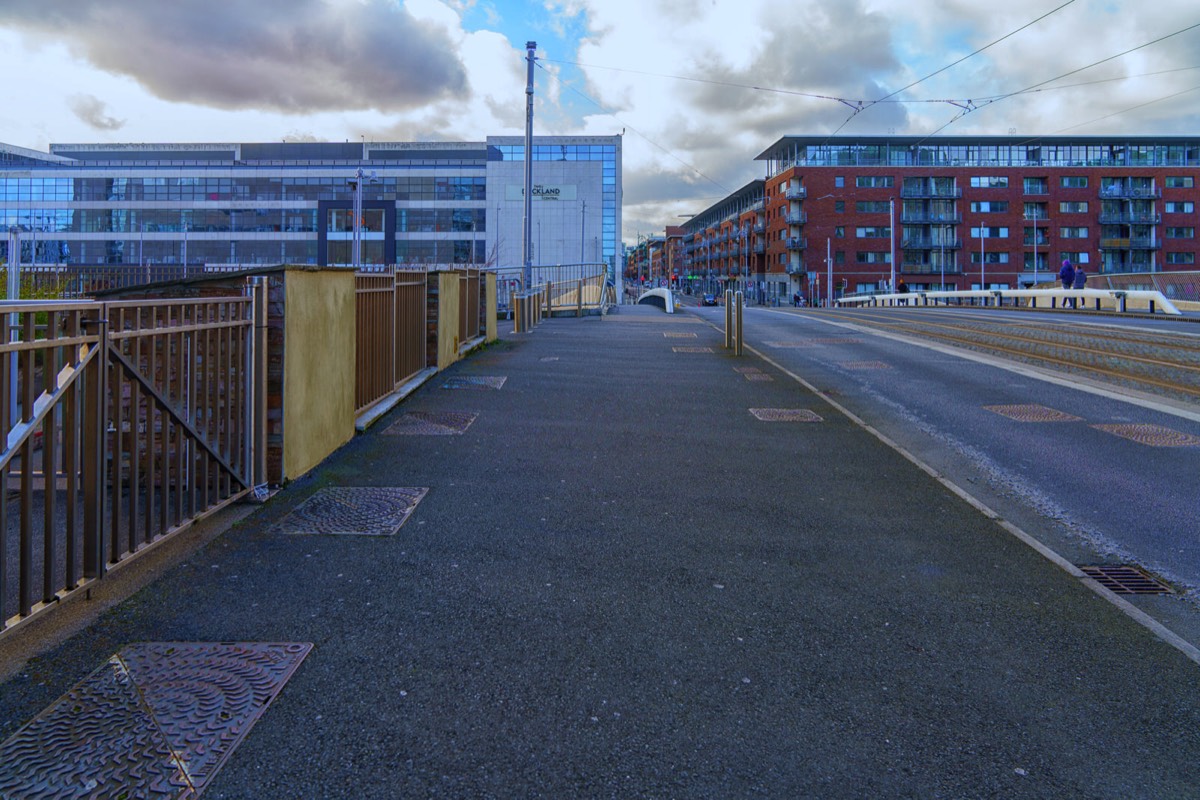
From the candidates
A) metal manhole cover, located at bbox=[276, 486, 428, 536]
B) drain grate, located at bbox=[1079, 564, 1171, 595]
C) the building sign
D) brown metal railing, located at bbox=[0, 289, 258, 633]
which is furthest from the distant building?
drain grate, located at bbox=[1079, 564, 1171, 595]

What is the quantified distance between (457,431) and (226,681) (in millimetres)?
5950

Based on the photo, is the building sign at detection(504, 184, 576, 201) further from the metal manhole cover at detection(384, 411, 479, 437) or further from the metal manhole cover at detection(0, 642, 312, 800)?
the metal manhole cover at detection(0, 642, 312, 800)

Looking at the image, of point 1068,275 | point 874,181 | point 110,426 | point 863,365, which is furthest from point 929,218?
point 110,426

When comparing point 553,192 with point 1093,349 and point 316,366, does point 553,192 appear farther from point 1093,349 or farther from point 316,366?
point 316,366

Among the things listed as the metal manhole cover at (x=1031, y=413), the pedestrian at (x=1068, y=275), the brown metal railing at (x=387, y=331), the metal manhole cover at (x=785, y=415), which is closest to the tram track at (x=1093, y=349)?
the metal manhole cover at (x=1031, y=413)

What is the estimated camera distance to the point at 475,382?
13.4m

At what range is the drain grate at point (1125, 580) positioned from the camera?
5.37 metres

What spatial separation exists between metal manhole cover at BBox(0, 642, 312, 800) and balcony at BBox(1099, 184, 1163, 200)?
109m

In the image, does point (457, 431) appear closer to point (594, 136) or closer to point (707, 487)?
point (707, 487)

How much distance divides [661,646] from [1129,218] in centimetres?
10934

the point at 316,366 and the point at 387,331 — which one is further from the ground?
the point at 387,331

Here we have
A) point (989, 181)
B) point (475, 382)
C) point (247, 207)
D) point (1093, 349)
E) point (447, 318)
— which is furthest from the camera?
point (989, 181)

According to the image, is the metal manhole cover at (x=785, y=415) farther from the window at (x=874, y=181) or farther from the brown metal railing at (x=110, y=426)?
the window at (x=874, y=181)

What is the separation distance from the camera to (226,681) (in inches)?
153
